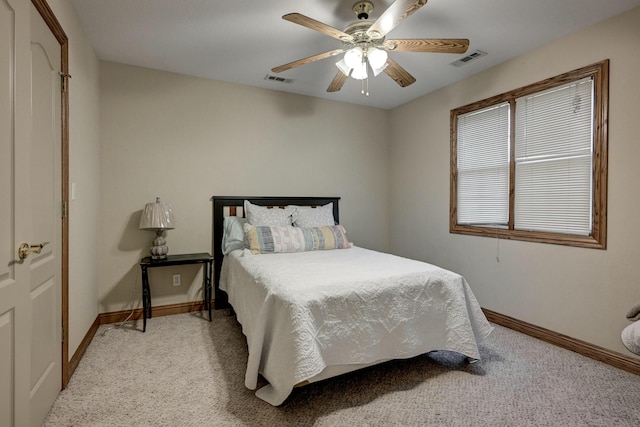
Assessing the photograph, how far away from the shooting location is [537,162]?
2.85 metres

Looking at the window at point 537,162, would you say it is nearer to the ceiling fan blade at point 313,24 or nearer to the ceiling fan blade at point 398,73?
the ceiling fan blade at point 398,73

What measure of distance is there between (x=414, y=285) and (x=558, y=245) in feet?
4.91

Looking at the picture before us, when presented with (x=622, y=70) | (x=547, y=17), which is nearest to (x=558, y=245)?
(x=622, y=70)

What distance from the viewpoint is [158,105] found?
3264 millimetres

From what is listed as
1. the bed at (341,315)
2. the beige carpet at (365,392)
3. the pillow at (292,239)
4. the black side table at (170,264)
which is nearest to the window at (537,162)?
the beige carpet at (365,392)

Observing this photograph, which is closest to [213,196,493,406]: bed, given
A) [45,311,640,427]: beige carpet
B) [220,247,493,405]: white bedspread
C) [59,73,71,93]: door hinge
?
[220,247,493,405]: white bedspread

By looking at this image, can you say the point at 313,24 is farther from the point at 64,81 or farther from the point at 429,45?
the point at 64,81

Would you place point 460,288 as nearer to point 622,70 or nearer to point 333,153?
point 622,70

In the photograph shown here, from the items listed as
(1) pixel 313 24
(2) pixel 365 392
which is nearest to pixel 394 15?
(1) pixel 313 24

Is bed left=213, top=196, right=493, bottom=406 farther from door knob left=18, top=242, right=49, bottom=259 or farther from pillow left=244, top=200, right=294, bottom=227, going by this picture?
door knob left=18, top=242, right=49, bottom=259

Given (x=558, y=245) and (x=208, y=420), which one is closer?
(x=208, y=420)

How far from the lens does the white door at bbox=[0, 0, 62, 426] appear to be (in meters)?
1.19

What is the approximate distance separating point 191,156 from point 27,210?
2.14m

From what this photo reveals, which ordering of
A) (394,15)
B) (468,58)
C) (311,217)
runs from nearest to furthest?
(394,15), (468,58), (311,217)
